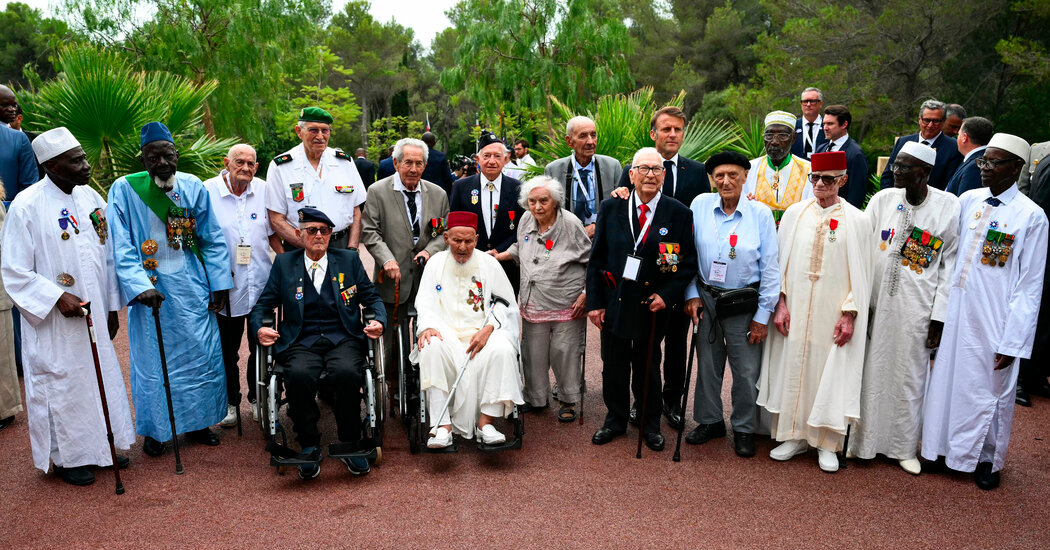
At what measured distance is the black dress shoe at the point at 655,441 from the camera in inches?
192

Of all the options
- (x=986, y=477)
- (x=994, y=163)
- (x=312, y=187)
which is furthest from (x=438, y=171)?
(x=986, y=477)

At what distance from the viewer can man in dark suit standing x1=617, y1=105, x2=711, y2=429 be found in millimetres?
5262

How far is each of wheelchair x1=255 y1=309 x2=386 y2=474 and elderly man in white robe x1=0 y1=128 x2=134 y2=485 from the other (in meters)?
0.91

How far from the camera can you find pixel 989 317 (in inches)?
169

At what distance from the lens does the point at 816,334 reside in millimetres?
4645

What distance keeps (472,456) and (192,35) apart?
1420cm

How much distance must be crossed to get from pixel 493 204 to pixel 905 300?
2.93 meters

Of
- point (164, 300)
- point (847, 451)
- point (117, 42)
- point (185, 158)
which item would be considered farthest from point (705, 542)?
point (117, 42)

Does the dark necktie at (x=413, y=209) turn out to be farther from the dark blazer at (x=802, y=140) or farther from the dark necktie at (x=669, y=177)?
the dark blazer at (x=802, y=140)

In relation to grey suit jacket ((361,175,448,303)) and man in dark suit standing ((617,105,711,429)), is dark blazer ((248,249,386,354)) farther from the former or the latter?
man in dark suit standing ((617,105,711,429))

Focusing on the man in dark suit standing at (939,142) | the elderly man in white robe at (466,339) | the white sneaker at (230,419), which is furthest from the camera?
the man in dark suit standing at (939,142)

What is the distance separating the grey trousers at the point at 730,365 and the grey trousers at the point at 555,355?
875 millimetres

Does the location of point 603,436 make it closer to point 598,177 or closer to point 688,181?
point 688,181

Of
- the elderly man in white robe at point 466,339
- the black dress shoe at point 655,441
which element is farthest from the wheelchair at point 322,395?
the black dress shoe at point 655,441
